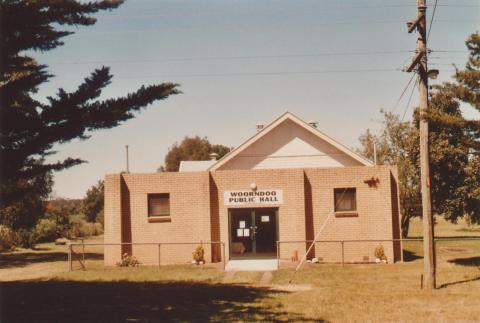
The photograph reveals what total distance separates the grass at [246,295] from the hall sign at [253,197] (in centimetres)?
345

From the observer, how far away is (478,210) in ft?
60.0

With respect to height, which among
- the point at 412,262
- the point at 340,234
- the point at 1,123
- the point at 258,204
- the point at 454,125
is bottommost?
the point at 412,262

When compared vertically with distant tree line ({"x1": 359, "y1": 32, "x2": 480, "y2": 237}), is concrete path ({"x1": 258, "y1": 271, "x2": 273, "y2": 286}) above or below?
below

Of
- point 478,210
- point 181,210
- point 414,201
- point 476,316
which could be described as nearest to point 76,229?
point 181,210

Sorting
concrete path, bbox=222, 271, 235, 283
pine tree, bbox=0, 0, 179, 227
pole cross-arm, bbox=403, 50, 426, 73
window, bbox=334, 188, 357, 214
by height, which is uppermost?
pole cross-arm, bbox=403, 50, 426, 73

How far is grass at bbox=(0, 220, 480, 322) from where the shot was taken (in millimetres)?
10133

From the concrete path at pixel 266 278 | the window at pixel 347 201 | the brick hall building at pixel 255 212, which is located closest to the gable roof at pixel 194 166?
the brick hall building at pixel 255 212

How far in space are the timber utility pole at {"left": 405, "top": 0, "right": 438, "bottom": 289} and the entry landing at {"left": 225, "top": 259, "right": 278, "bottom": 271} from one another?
6.76 meters

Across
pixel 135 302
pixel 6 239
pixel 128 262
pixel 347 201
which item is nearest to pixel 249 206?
pixel 347 201

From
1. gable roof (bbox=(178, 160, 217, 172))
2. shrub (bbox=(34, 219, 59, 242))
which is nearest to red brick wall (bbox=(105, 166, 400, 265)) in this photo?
gable roof (bbox=(178, 160, 217, 172))

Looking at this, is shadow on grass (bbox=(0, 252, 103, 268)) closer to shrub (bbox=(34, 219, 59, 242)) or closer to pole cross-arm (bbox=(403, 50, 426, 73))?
shrub (bbox=(34, 219, 59, 242))

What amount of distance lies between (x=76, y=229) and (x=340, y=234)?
98.2 feet

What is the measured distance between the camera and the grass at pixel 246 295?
10.1 metres

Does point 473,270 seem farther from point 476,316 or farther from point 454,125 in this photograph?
point 476,316
